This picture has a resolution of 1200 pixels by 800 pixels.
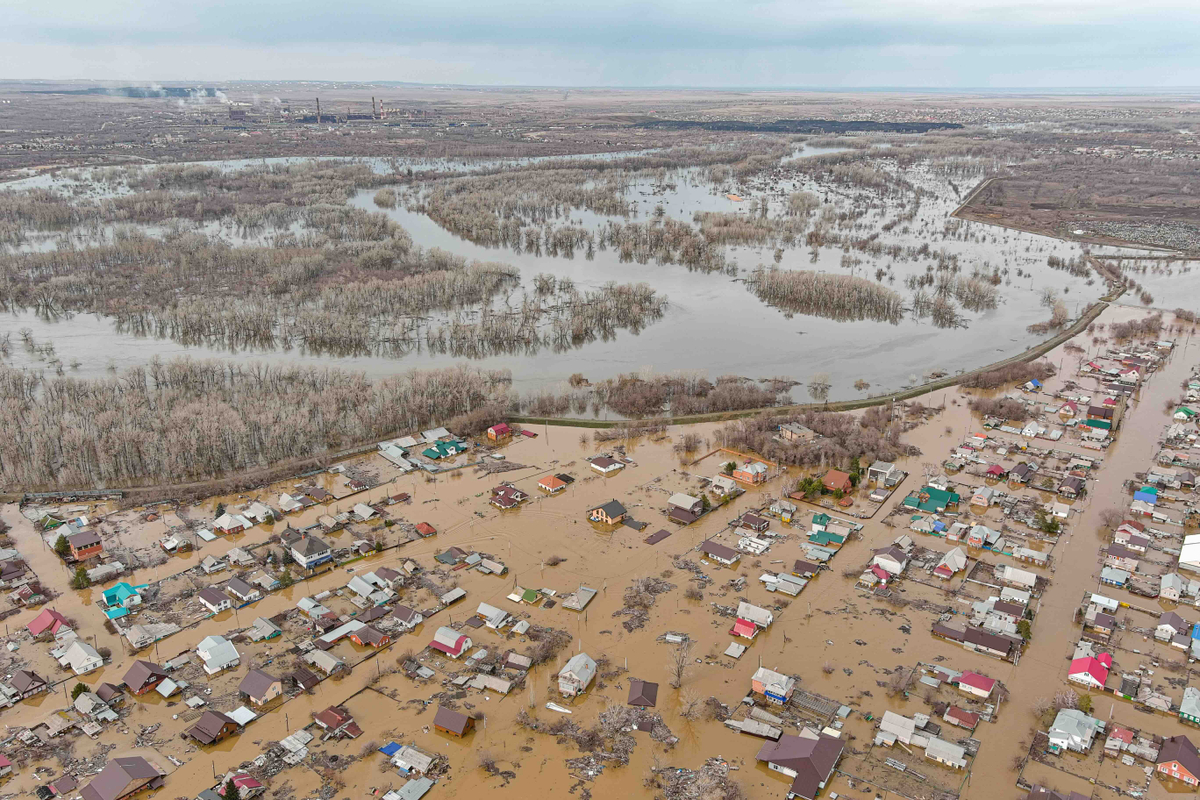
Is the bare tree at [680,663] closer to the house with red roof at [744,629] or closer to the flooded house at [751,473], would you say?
the house with red roof at [744,629]

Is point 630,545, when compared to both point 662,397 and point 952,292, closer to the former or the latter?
point 662,397

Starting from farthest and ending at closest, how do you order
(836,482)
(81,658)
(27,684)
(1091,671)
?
1. (836,482)
2. (81,658)
3. (1091,671)
4. (27,684)

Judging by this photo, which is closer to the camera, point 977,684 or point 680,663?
point 977,684

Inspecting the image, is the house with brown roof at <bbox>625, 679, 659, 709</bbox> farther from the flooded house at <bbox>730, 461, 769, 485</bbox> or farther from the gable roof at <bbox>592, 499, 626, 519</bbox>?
the flooded house at <bbox>730, 461, 769, 485</bbox>

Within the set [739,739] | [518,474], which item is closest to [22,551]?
[518,474]

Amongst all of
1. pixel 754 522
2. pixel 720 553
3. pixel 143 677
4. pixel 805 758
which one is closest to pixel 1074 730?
pixel 805 758

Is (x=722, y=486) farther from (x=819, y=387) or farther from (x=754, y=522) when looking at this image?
(x=819, y=387)
